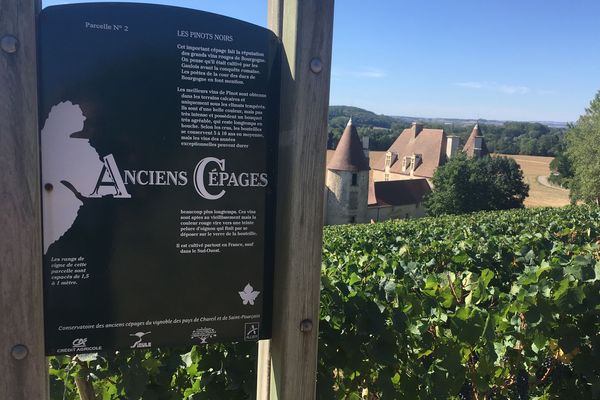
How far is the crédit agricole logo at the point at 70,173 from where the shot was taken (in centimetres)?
147

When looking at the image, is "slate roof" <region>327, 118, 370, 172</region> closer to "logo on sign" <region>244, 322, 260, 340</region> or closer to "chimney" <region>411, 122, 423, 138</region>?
"chimney" <region>411, 122, 423, 138</region>

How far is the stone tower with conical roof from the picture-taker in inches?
1779

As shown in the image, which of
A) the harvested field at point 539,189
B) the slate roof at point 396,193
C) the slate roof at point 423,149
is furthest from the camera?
the harvested field at point 539,189

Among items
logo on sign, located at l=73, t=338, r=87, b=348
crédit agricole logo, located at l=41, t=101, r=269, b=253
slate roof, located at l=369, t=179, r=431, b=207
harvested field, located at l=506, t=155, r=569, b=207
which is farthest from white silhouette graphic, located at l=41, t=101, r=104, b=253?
harvested field, located at l=506, t=155, r=569, b=207

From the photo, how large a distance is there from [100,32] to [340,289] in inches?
55.5

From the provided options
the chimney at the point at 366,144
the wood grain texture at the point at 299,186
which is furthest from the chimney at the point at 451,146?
the wood grain texture at the point at 299,186

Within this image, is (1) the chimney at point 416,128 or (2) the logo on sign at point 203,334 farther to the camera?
(1) the chimney at point 416,128

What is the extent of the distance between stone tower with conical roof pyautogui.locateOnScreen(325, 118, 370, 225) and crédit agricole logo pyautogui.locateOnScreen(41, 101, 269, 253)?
43298 mm

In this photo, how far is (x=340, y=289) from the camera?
2.27m

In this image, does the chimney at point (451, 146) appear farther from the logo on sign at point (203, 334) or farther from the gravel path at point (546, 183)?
the logo on sign at point (203, 334)

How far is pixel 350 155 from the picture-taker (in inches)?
1794

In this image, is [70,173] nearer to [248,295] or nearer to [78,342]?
[78,342]

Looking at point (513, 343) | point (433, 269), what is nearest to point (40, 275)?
point (513, 343)

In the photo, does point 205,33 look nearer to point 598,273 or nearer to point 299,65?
point 299,65
